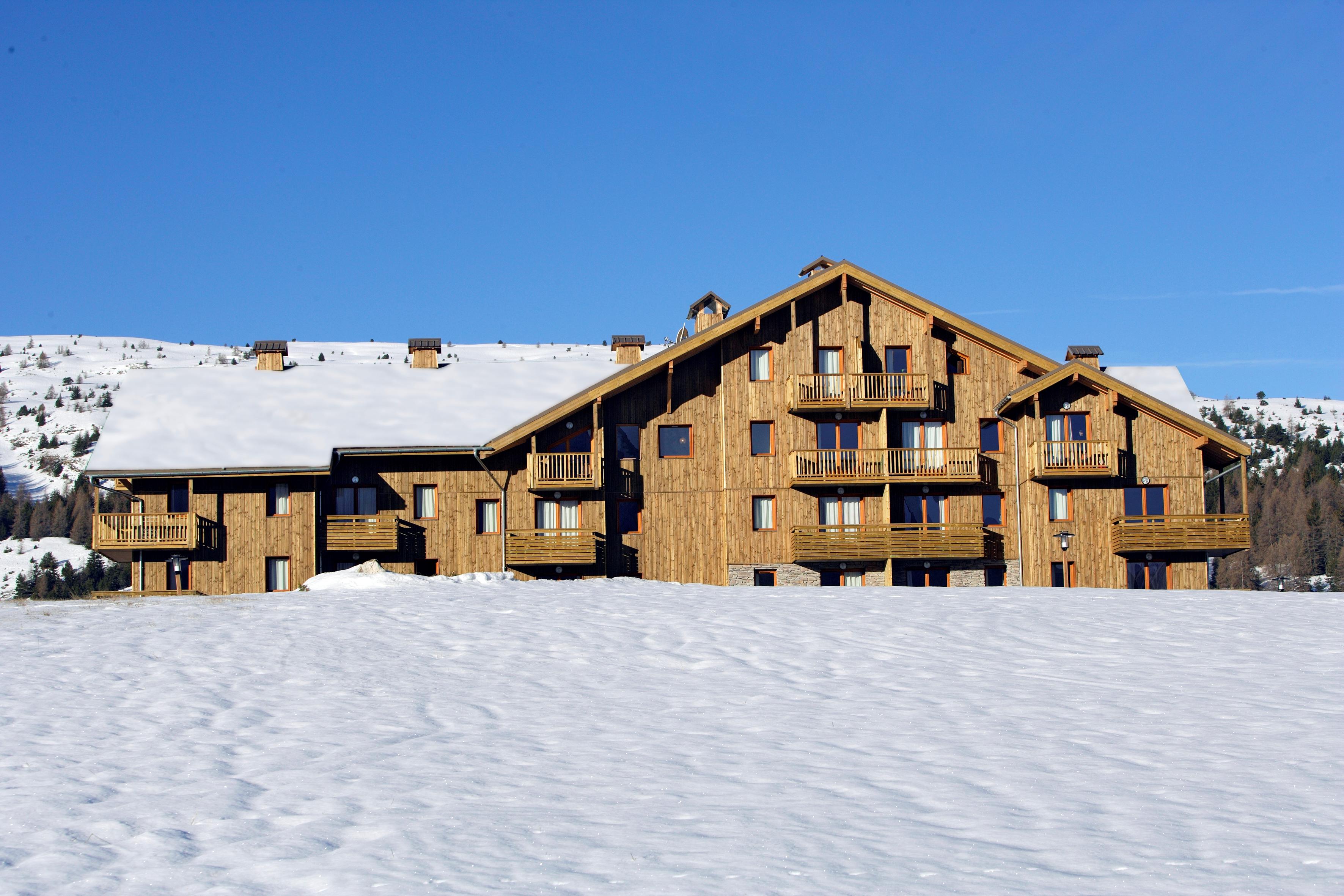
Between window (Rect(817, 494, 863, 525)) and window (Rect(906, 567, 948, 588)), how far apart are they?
2155 mm

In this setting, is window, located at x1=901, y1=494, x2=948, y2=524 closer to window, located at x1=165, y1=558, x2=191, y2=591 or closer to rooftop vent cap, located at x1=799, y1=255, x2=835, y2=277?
rooftop vent cap, located at x1=799, y1=255, x2=835, y2=277

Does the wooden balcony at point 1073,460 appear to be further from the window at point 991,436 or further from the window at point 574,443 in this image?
the window at point 574,443

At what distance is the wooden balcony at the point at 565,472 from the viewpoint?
1448 inches

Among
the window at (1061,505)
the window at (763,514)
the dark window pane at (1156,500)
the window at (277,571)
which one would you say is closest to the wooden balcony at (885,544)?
the window at (763,514)

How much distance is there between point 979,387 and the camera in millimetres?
39344

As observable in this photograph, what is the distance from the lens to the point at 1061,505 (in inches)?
1523

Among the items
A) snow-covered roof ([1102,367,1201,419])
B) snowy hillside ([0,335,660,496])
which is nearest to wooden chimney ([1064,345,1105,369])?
snow-covered roof ([1102,367,1201,419])

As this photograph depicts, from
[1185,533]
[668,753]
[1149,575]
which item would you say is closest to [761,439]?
[1149,575]

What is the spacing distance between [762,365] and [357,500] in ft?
42.4

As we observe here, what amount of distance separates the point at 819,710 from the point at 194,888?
840cm

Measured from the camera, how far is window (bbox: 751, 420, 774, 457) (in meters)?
38.5

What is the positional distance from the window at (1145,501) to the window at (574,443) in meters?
16.4

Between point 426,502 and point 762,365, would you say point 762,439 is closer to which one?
point 762,365

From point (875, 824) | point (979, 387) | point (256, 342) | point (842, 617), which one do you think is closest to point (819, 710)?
point (875, 824)
